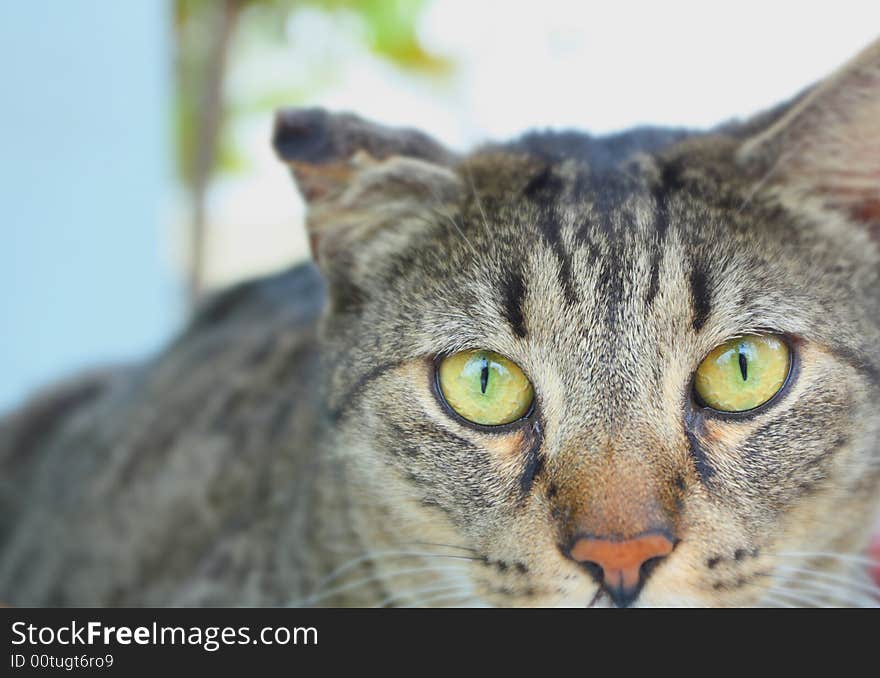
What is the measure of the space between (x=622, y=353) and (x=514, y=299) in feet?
0.76

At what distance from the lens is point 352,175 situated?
181 centimetres

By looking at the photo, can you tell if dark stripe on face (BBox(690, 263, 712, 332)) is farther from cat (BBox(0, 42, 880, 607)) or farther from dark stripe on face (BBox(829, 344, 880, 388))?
dark stripe on face (BBox(829, 344, 880, 388))

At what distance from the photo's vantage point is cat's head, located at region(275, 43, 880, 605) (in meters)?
1.53

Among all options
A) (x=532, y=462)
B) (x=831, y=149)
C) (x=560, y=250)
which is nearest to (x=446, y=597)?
(x=532, y=462)

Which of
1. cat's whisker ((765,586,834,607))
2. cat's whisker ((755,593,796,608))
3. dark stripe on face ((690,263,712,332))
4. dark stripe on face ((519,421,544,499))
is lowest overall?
cat's whisker ((755,593,796,608))

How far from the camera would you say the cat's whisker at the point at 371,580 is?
70.1 inches

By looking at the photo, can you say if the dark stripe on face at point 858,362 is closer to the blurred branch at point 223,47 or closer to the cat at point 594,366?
the cat at point 594,366

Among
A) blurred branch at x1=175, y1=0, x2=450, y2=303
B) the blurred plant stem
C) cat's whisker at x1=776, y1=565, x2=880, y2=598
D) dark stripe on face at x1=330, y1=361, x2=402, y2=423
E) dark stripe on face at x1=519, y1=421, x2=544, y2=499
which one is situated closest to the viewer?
dark stripe on face at x1=519, y1=421, x2=544, y2=499

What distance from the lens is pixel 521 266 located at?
1.73m

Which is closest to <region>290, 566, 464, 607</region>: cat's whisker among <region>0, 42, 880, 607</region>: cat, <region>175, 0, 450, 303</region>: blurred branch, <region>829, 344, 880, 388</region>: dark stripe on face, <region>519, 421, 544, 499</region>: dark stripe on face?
A: <region>0, 42, 880, 607</region>: cat

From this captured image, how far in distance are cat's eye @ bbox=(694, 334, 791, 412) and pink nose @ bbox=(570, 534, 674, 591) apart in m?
0.29

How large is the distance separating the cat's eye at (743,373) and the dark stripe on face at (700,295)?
59 mm
